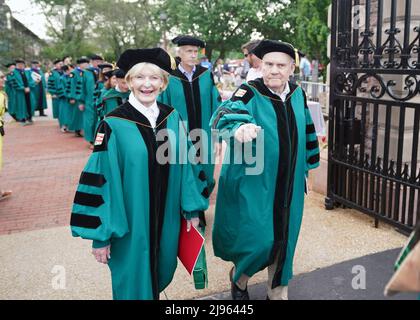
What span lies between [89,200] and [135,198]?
254 mm

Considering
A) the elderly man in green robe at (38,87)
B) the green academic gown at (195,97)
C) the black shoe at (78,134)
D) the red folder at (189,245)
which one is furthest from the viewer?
the elderly man in green robe at (38,87)

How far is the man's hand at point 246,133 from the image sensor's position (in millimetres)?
2572

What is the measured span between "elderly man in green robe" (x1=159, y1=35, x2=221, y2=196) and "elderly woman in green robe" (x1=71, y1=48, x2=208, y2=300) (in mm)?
2174

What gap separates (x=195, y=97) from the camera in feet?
16.5

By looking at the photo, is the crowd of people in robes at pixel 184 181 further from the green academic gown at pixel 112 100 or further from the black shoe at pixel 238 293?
the green academic gown at pixel 112 100

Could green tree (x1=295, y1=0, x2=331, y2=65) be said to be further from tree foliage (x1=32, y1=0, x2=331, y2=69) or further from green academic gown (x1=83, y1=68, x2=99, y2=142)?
green academic gown (x1=83, y1=68, x2=99, y2=142)

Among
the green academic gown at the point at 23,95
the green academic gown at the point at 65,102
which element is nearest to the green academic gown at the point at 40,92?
the green academic gown at the point at 23,95

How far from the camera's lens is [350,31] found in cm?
480

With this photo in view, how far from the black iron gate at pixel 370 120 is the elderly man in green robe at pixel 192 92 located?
4.69ft

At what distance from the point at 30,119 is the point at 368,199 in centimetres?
1284

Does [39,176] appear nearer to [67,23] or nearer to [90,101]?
[90,101]
